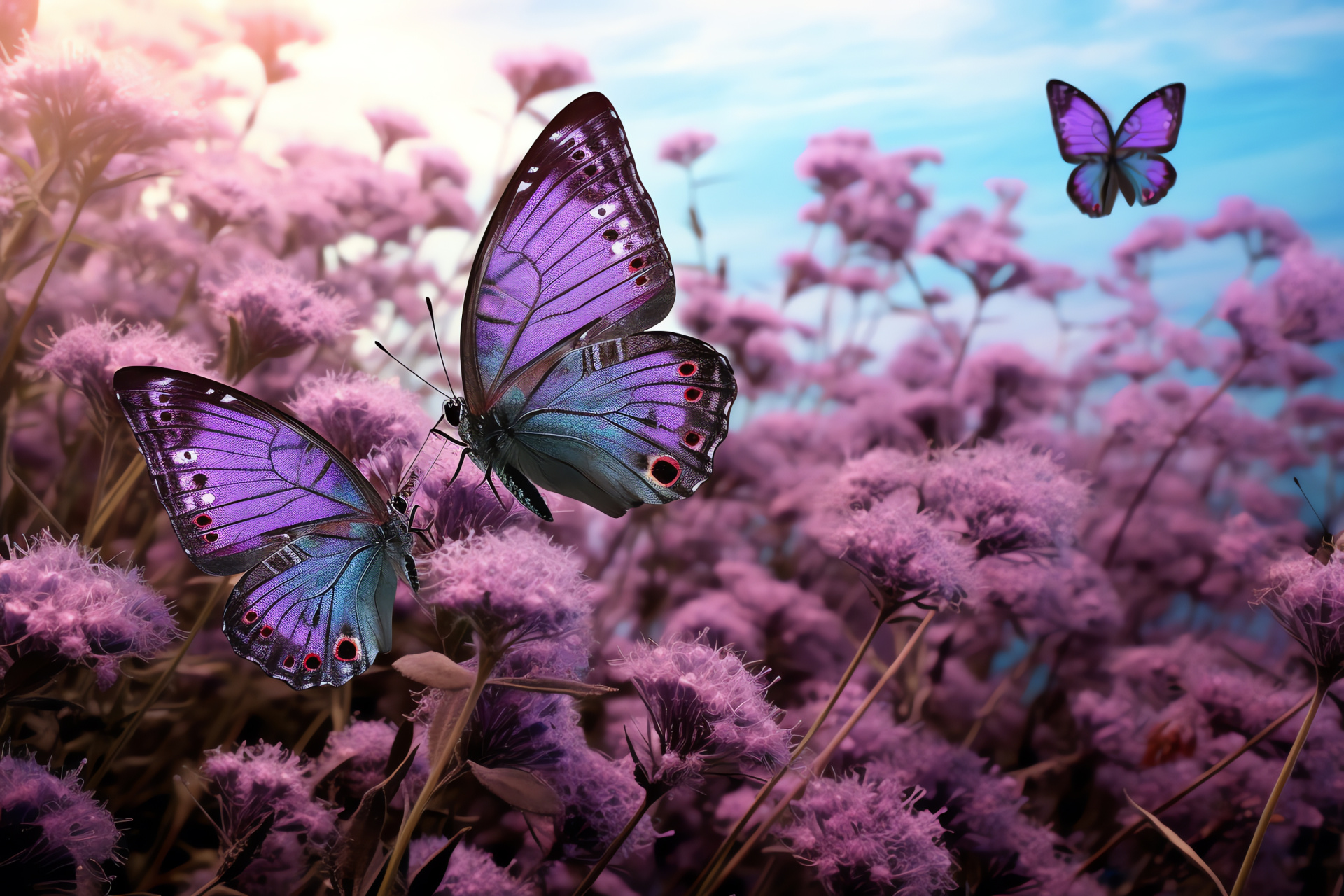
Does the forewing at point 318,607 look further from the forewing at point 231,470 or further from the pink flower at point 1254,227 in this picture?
the pink flower at point 1254,227

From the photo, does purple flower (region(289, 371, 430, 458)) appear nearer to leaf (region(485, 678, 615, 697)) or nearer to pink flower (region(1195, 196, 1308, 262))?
leaf (region(485, 678, 615, 697))

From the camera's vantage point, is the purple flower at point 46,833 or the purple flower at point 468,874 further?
the purple flower at point 468,874

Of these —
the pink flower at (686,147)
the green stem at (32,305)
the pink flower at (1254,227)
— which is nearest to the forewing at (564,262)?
the green stem at (32,305)

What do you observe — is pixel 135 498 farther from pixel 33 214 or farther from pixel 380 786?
pixel 380 786

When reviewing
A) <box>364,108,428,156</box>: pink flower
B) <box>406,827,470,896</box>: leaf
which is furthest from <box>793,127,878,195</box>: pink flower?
<box>406,827,470,896</box>: leaf

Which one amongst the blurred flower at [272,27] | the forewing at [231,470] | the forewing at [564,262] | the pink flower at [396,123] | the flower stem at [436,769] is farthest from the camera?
the pink flower at [396,123]

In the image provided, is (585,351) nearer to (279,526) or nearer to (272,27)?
(279,526)
